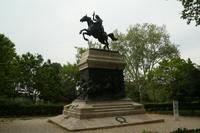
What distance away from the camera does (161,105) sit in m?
29.0

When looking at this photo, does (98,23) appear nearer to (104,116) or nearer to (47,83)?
(104,116)

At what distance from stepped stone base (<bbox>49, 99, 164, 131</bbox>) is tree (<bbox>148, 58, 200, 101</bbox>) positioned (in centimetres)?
793

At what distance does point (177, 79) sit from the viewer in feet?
82.3

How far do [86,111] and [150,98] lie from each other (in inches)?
1333

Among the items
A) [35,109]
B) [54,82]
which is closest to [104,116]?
→ [35,109]

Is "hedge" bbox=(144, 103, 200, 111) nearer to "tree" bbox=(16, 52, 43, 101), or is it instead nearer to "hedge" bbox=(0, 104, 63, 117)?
"hedge" bbox=(0, 104, 63, 117)

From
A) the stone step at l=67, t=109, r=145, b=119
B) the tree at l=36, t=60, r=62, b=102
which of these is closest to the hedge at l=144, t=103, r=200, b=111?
the stone step at l=67, t=109, r=145, b=119

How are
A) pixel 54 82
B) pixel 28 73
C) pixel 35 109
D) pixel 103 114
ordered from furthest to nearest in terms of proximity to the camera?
pixel 54 82 < pixel 28 73 < pixel 35 109 < pixel 103 114

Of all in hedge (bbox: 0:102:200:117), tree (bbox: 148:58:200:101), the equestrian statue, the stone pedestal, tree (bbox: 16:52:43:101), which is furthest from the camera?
tree (bbox: 16:52:43:101)

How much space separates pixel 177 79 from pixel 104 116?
14653mm

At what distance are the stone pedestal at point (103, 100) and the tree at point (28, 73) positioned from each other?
67.3ft

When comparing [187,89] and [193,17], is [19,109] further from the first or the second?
[193,17]

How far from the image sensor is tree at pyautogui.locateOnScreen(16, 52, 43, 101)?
34.2 metres

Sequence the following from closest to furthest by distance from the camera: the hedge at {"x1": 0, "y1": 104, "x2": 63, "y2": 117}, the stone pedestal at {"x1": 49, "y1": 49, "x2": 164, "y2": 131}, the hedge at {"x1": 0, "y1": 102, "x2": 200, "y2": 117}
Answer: the stone pedestal at {"x1": 49, "y1": 49, "x2": 164, "y2": 131}
the hedge at {"x1": 0, "y1": 102, "x2": 200, "y2": 117}
the hedge at {"x1": 0, "y1": 104, "x2": 63, "y2": 117}
